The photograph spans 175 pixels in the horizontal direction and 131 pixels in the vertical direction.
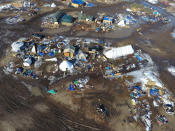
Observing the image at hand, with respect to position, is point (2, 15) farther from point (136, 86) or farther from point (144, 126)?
point (144, 126)

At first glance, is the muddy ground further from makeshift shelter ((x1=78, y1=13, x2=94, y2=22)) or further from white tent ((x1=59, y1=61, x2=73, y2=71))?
makeshift shelter ((x1=78, y1=13, x2=94, y2=22))

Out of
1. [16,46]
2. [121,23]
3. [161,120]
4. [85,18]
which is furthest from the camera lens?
[121,23]

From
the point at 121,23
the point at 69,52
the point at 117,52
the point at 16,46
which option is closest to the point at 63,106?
the point at 69,52

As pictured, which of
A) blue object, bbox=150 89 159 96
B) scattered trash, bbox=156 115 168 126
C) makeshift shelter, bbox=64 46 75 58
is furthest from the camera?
makeshift shelter, bbox=64 46 75 58

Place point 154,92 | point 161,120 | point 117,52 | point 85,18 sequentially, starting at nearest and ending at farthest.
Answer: point 161,120 < point 154,92 < point 117,52 < point 85,18

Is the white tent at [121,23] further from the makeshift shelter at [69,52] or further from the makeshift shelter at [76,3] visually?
the makeshift shelter at [69,52]

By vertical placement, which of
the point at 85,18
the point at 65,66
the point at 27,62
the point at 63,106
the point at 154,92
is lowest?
the point at 63,106

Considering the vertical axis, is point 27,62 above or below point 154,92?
above

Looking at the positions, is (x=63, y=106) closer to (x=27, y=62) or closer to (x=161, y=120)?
(x=27, y=62)

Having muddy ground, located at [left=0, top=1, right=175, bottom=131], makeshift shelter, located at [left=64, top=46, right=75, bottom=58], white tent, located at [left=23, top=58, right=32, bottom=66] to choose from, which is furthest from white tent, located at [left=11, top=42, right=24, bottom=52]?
makeshift shelter, located at [left=64, top=46, right=75, bottom=58]

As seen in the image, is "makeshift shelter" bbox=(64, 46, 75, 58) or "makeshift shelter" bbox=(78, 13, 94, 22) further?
"makeshift shelter" bbox=(78, 13, 94, 22)
